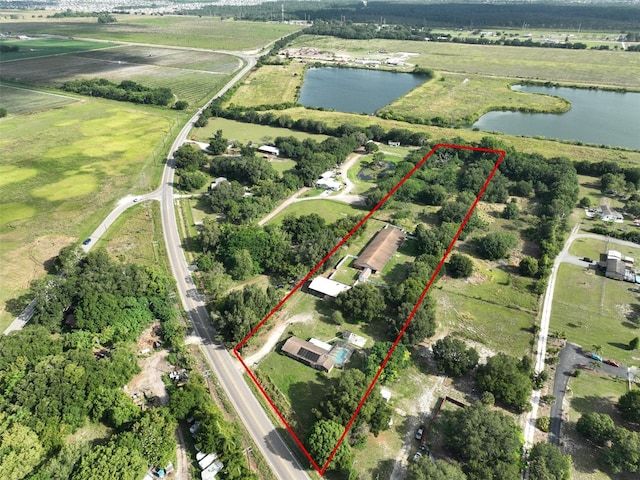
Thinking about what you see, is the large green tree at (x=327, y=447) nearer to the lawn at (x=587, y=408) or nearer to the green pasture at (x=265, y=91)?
the lawn at (x=587, y=408)

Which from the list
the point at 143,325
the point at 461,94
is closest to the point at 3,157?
the point at 143,325

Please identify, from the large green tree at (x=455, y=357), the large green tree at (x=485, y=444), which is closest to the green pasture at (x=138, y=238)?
the large green tree at (x=455, y=357)

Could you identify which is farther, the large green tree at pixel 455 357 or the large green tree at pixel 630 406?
the large green tree at pixel 455 357

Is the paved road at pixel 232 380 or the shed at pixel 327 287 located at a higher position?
the shed at pixel 327 287

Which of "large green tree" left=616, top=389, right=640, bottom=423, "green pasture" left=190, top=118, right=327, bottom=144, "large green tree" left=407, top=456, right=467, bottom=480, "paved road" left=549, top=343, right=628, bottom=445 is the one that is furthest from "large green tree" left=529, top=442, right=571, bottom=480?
"green pasture" left=190, top=118, right=327, bottom=144

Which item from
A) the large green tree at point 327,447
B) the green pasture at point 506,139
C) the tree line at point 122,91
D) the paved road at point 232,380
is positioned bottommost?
the paved road at point 232,380

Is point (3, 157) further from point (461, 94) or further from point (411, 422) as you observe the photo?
point (461, 94)

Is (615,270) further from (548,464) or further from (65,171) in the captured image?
(65,171)
